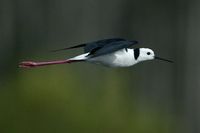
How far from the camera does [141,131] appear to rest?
159cm

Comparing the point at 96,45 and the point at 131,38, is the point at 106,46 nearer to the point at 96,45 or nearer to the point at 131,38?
the point at 96,45

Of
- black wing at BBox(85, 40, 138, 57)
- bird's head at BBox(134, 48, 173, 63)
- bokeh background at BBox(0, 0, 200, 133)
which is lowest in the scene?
bokeh background at BBox(0, 0, 200, 133)

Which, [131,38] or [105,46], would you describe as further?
[131,38]

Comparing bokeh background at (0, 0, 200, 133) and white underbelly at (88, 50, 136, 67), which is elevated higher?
white underbelly at (88, 50, 136, 67)

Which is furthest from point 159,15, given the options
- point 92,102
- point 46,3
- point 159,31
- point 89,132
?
point 89,132

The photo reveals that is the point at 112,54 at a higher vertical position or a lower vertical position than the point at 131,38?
higher

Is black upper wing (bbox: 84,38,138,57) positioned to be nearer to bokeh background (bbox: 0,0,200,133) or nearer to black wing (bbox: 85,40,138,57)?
black wing (bbox: 85,40,138,57)

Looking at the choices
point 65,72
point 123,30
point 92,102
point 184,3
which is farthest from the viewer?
point 184,3

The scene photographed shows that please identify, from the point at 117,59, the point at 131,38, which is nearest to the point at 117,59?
the point at 117,59

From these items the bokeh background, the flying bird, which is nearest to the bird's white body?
the flying bird

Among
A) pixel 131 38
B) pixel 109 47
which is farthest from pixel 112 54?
pixel 131 38

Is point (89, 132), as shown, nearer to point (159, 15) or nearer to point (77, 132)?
point (77, 132)

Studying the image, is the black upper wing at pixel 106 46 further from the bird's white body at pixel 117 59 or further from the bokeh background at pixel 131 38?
the bokeh background at pixel 131 38

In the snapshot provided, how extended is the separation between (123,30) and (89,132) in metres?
0.77
